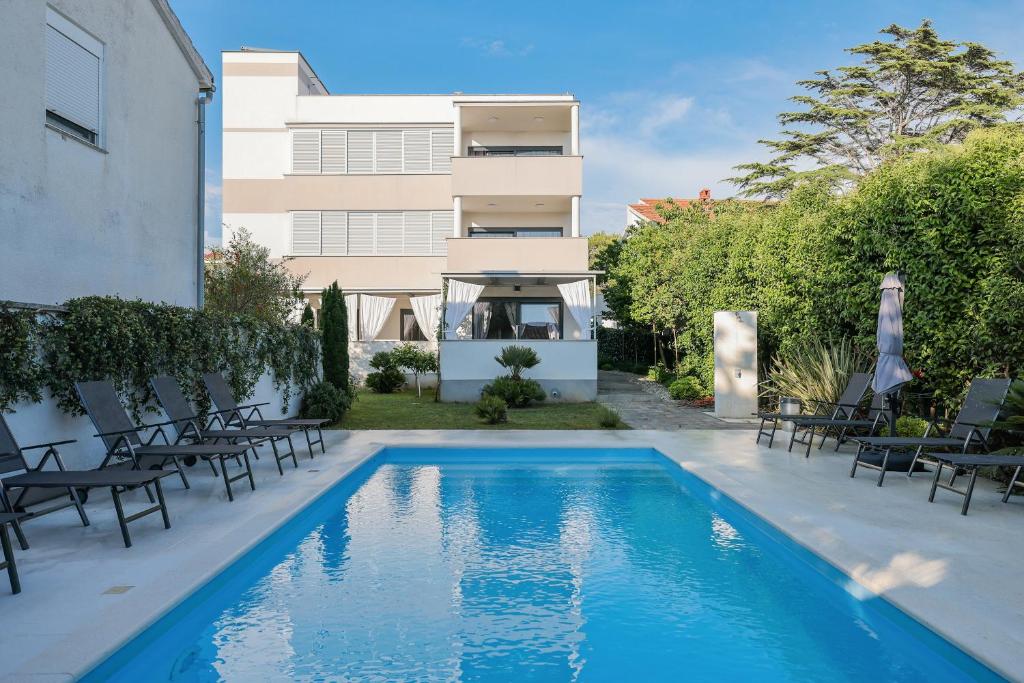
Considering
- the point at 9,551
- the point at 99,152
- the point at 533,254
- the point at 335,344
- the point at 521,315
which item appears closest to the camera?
the point at 9,551

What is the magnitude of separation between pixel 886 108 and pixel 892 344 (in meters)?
26.8

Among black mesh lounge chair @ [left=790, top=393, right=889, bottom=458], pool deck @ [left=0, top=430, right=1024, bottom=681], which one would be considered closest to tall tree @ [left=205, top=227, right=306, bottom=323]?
Result: pool deck @ [left=0, top=430, right=1024, bottom=681]

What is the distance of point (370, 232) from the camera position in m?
25.8

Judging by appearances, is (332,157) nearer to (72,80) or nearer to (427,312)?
(427,312)

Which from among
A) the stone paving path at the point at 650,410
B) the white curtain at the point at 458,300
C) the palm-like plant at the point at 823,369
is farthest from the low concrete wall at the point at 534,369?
the palm-like plant at the point at 823,369

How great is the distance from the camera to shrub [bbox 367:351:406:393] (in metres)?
22.8

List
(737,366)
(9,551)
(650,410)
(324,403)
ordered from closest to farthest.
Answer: (9,551), (324,403), (737,366), (650,410)

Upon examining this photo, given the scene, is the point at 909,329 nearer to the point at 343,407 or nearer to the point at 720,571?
the point at 720,571

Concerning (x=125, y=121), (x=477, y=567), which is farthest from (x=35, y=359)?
(x=125, y=121)

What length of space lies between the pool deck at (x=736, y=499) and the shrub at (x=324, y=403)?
191 inches

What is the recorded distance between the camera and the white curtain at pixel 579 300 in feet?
67.7

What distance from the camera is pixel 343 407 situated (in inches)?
609

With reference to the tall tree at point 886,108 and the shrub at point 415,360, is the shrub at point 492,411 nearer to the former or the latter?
the shrub at point 415,360

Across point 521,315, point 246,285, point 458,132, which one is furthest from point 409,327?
point 246,285
